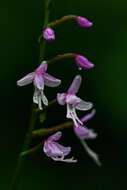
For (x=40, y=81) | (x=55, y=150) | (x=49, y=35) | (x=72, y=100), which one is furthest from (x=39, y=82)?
(x=55, y=150)

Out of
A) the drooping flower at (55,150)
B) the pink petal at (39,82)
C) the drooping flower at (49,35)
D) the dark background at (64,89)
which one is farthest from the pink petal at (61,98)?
the dark background at (64,89)

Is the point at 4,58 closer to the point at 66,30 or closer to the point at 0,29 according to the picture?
the point at 0,29

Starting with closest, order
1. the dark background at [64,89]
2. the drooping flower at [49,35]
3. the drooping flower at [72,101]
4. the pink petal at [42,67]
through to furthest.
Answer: the drooping flower at [49,35], the pink petal at [42,67], the drooping flower at [72,101], the dark background at [64,89]

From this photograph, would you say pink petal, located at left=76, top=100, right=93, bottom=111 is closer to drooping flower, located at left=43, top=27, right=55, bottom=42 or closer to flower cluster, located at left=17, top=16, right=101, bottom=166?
flower cluster, located at left=17, top=16, right=101, bottom=166

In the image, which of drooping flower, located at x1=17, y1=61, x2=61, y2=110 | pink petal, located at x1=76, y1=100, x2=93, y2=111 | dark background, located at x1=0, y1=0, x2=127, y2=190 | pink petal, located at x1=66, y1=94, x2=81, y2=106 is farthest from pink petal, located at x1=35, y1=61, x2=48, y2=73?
dark background, located at x1=0, y1=0, x2=127, y2=190

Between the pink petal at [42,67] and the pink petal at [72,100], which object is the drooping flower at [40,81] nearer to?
the pink petal at [42,67]

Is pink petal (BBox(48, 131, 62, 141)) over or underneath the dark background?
over
